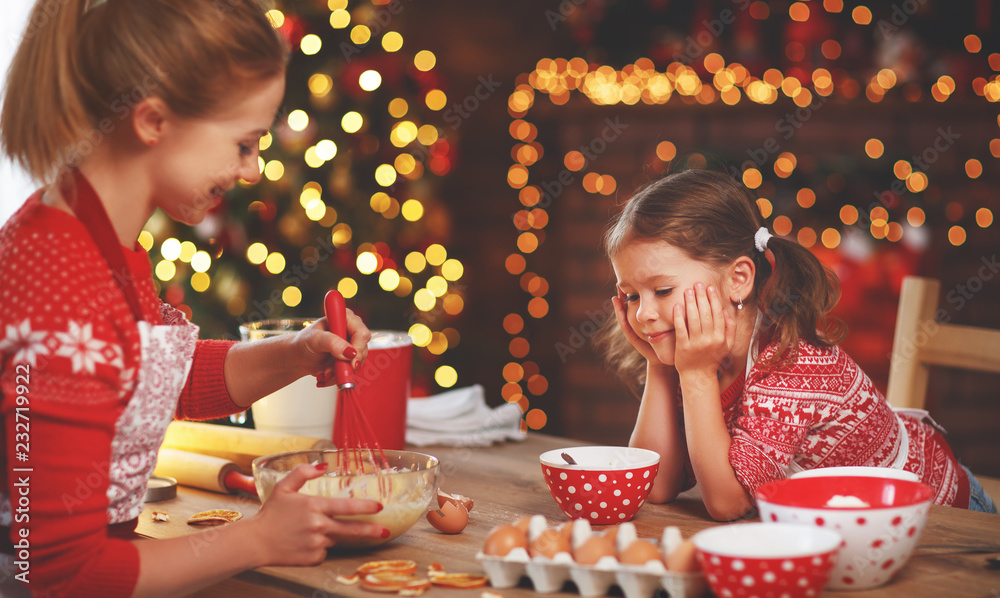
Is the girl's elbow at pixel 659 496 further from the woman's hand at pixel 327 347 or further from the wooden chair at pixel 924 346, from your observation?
the wooden chair at pixel 924 346

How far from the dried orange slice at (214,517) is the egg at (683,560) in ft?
1.69

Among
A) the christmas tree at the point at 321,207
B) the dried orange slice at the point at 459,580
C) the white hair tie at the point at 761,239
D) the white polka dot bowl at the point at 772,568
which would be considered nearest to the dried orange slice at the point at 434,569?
the dried orange slice at the point at 459,580

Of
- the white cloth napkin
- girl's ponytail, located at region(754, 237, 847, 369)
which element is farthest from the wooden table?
girl's ponytail, located at region(754, 237, 847, 369)

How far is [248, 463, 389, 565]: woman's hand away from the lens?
2.57ft

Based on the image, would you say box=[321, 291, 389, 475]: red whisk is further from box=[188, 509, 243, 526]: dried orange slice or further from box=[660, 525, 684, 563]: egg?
box=[660, 525, 684, 563]: egg

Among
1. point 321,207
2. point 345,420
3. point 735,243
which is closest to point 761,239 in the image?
point 735,243

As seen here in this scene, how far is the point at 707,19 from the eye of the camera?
10.6 ft

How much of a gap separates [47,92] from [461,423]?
2.72ft

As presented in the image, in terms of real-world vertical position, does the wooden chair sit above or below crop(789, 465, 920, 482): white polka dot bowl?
above

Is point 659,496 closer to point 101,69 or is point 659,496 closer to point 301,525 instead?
point 301,525

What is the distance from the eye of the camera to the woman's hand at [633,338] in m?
1.25

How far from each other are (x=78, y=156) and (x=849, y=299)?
2.81 meters

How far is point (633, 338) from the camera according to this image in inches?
49.9

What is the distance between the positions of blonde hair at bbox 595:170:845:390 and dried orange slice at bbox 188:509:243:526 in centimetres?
62
